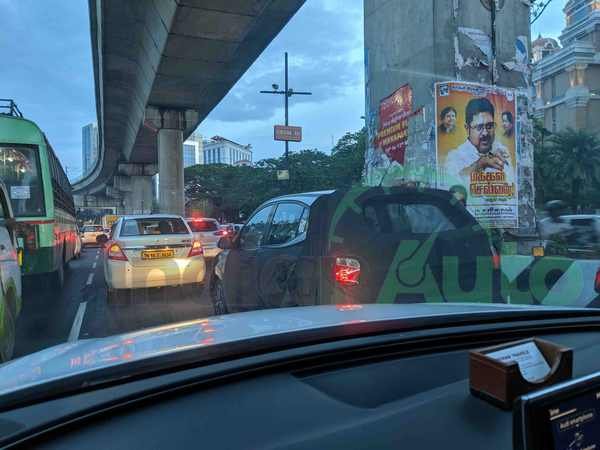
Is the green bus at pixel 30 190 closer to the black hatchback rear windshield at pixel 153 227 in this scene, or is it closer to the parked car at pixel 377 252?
the black hatchback rear windshield at pixel 153 227

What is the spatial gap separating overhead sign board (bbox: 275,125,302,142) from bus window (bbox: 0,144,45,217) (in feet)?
47.6

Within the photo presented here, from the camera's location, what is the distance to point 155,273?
845 centimetres

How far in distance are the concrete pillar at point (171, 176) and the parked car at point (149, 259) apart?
50.0ft

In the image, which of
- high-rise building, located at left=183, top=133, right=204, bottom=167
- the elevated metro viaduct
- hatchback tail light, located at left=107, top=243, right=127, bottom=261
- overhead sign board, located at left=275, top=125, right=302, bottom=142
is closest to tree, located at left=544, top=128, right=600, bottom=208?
overhead sign board, located at left=275, top=125, right=302, bottom=142

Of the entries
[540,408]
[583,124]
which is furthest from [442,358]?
[583,124]

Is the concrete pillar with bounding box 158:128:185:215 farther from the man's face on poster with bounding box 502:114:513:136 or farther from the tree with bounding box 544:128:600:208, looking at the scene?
the tree with bounding box 544:128:600:208

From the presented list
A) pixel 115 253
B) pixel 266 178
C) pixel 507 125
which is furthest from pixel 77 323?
pixel 266 178

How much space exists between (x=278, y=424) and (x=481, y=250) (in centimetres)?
332

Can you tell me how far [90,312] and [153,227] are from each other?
202cm

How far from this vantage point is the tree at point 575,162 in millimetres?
41625

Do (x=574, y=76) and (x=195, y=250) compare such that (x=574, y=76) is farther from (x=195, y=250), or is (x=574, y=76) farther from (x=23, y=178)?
(x=23, y=178)

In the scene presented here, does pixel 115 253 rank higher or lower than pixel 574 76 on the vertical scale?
lower

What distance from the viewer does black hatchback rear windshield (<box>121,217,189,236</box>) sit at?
888 centimetres

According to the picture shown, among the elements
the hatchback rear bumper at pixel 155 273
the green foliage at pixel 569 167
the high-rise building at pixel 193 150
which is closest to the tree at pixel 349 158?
the green foliage at pixel 569 167
